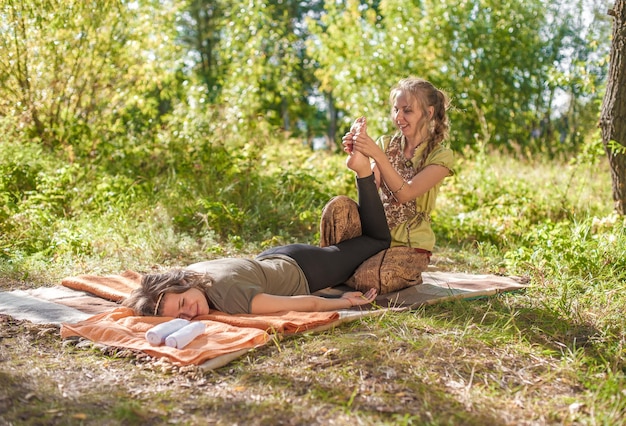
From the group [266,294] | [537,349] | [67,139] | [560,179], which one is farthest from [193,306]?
[560,179]

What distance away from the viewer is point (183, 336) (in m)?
2.86

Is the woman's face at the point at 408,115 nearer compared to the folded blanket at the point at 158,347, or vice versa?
the folded blanket at the point at 158,347

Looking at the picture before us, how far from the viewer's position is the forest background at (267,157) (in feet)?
14.7

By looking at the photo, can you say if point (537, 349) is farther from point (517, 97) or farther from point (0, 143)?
point (517, 97)

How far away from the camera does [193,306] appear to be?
3287 mm

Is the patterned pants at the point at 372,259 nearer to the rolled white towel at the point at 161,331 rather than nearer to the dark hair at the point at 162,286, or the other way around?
the dark hair at the point at 162,286

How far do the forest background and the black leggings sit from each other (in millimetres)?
958

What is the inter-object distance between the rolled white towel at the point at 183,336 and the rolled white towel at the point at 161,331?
47mm

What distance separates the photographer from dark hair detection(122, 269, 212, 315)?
127 inches

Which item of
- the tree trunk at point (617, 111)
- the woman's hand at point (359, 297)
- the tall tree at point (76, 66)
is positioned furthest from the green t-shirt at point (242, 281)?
the tall tree at point (76, 66)

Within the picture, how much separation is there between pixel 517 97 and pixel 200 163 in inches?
254

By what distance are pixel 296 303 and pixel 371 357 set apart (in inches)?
27.5

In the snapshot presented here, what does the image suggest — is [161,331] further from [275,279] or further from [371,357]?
[371,357]

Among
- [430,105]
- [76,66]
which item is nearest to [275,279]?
[430,105]
